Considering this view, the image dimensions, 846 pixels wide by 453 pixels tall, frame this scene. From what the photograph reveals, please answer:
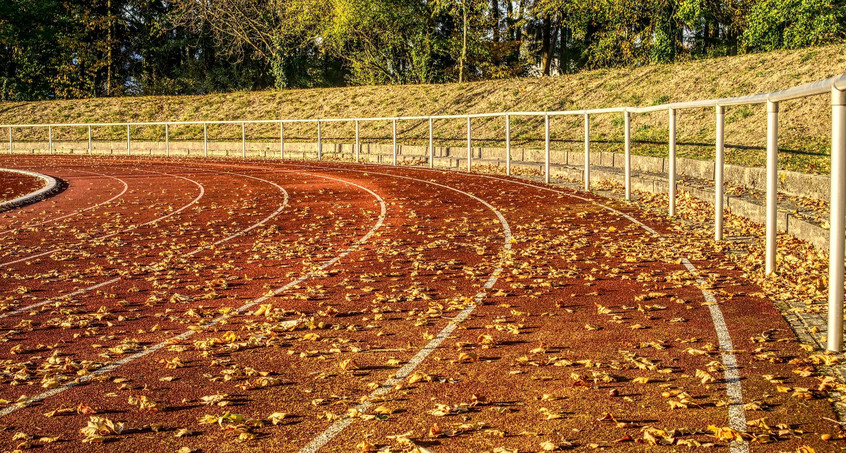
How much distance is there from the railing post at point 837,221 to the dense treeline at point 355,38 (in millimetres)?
26364

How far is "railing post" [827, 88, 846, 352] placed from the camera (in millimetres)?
5258

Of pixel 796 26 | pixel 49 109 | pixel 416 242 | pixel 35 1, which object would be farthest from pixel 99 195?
pixel 35 1

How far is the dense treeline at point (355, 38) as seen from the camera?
3578 centimetres

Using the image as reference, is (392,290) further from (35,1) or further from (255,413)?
(35,1)

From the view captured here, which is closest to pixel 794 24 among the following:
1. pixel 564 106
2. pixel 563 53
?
pixel 564 106

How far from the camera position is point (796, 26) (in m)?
30.6

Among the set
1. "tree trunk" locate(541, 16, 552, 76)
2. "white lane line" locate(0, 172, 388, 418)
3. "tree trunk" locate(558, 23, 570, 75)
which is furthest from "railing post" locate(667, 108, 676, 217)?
"tree trunk" locate(541, 16, 552, 76)

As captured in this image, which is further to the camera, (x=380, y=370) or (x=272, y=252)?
(x=272, y=252)

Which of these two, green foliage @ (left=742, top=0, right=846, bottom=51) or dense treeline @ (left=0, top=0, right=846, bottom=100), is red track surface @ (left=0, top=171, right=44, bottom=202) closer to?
dense treeline @ (left=0, top=0, right=846, bottom=100)

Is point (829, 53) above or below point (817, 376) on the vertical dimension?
above

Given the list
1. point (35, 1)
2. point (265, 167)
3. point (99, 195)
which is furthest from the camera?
point (35, 1)

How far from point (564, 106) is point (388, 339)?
24.7m

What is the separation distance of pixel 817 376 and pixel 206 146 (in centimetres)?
3016

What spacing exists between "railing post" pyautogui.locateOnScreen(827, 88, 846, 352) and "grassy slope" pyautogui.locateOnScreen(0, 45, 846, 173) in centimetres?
822
